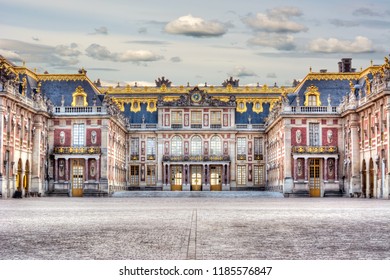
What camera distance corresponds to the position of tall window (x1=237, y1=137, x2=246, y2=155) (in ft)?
257

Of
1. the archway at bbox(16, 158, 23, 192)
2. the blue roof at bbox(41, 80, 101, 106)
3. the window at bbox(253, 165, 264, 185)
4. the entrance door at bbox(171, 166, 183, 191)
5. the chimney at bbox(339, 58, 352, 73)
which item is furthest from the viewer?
the window at bbox(253, 165, 264, 185)

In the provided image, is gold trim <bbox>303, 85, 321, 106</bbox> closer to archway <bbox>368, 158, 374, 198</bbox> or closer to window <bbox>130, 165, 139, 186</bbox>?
archway <bbox>368, 158, 374, 198</bbox>

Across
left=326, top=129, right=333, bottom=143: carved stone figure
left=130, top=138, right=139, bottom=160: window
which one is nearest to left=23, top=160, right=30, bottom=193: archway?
left=130, top=138, right=139, bottom=160: window

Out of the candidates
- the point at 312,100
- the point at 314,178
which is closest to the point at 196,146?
the point at 312,100

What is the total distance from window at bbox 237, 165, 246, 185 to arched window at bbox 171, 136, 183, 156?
6.77m

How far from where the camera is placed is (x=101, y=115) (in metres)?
62.4

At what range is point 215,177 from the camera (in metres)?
78.7

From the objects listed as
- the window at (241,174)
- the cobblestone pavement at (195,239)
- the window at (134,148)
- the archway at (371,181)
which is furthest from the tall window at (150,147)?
the cobblestone pavement at (195,239)

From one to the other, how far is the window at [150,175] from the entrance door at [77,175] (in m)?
15.7

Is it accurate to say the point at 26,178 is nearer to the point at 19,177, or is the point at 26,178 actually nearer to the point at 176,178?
the point at 19,177

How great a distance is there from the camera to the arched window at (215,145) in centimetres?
7844

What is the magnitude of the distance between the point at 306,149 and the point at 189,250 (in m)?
49.7
